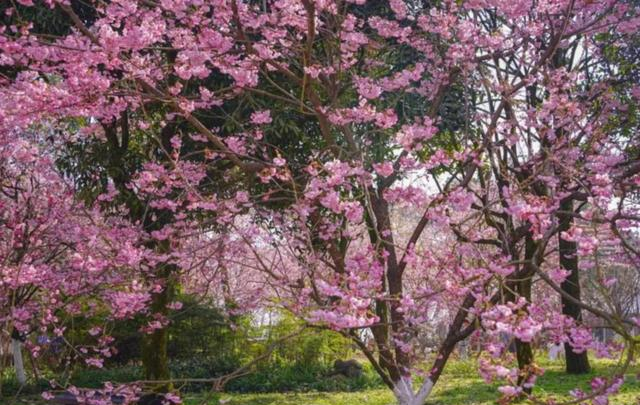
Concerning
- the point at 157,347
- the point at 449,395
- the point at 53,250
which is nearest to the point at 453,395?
the point at 449,395

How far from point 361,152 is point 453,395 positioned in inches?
246

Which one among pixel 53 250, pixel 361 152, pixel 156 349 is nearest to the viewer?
pixel 361 152

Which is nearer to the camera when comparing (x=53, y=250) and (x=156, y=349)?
(x=53, y=250)

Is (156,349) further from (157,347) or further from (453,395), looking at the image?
(453,395)

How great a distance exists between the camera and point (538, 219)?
13.8 feet

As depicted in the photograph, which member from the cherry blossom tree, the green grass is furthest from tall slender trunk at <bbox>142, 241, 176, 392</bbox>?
the green grass

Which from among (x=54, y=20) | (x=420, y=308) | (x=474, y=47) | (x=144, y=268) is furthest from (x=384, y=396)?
(x=54, y=20)

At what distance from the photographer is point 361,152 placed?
18.5 feet

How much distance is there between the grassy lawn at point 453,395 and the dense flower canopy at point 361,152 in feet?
5.64

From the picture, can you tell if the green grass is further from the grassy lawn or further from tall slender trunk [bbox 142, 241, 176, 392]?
tall slender trunk [bbox 142, 241, 176, 392]

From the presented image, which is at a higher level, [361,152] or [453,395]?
[361,152]

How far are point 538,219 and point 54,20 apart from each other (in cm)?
655

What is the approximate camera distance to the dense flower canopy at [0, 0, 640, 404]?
Result: 4531 mm

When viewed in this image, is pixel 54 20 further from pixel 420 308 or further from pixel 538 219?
pixel 538 219
